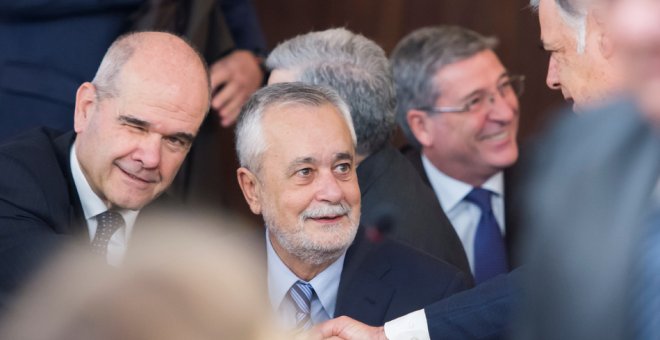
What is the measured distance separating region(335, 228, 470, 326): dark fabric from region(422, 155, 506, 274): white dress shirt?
104 centimetres

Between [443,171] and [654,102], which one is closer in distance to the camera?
[654,102]

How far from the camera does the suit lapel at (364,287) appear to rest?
9.54ft

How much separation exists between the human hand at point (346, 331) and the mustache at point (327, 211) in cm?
35

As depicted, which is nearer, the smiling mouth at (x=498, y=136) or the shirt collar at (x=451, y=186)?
the shirt collar at (x=451, y=186)

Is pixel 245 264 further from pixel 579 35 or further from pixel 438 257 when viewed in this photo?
pixel 438 257

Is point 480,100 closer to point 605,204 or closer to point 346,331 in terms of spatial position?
point 346,331

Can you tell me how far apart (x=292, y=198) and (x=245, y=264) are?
172 centimetres

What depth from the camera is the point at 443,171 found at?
4.43 meters

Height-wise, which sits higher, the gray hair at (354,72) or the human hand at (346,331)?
the gray hair at (354,72)

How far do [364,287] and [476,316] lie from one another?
0.41 m

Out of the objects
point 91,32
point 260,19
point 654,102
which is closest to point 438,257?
point 91,32

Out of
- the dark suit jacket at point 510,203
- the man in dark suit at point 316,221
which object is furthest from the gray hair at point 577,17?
the dark suit jacket at point 510,203

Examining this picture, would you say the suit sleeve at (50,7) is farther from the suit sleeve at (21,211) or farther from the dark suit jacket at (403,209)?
the dark suit jacket at (403,209)

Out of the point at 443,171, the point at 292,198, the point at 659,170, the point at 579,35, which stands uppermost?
the point at 659,170
